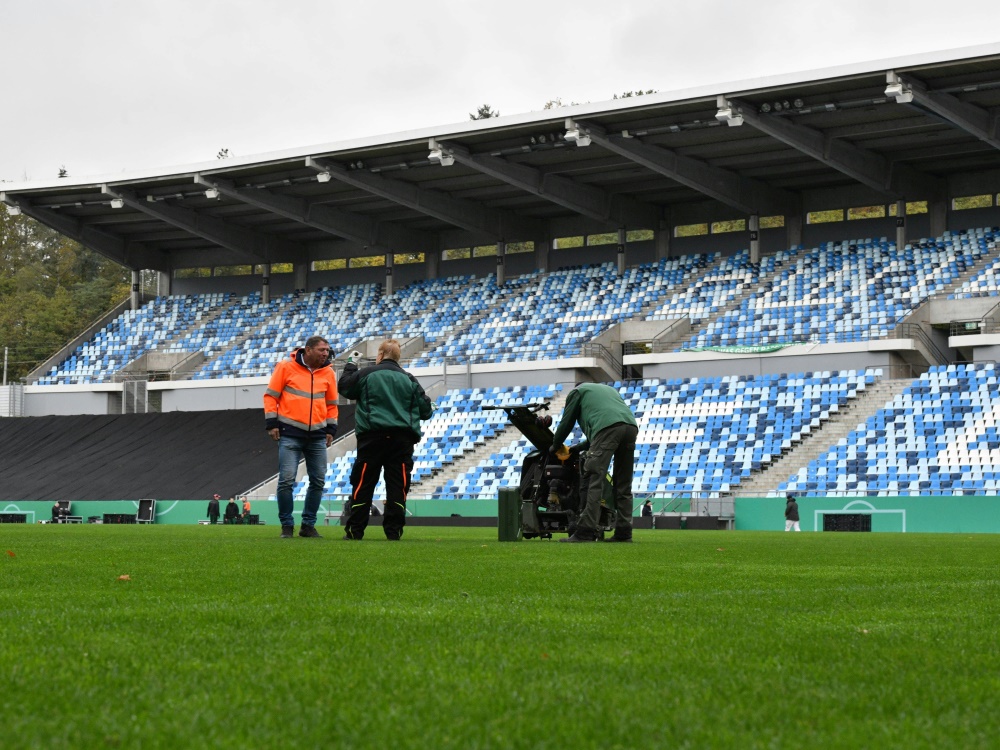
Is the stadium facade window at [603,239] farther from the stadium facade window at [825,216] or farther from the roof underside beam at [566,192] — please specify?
the stadium facade window at [825,216]

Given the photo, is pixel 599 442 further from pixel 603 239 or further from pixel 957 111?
pixel 603 239

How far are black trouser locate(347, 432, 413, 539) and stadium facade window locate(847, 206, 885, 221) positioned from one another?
3256cm

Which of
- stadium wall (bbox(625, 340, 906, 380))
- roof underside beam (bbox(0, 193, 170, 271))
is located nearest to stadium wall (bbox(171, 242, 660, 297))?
roof underside beam (bbox(0, 193, 170, 271))

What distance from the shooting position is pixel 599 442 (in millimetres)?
11695

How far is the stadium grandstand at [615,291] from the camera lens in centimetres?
3150

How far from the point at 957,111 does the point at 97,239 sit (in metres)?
33.2

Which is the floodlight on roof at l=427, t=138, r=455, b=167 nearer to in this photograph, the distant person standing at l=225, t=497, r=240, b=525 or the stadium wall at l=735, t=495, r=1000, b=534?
the distant person standing at l=225, t=497, r=240, b=525

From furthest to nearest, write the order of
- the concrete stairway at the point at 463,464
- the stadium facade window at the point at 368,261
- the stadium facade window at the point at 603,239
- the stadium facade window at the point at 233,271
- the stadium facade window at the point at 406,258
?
the stadium facade window at the point at 233,271 < the stadium facade window at the point at 368,261 < the stadium facade window at the point at 406,258 < the stadium facade window at the point at 603,239 < the concrete stairway at the point at 463,464

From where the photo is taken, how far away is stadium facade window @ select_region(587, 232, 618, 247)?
46.1 metres

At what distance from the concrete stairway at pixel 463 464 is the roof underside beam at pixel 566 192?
816 cm

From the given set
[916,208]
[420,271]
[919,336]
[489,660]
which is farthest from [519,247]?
[489,660]

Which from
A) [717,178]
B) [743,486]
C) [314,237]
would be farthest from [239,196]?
[743,486]

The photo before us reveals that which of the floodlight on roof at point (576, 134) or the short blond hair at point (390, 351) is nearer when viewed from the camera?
the short blond hair at point (390, 351)

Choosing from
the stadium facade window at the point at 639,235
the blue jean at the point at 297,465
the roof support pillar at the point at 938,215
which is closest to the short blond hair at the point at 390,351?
the blue jean at the point at 297,465
